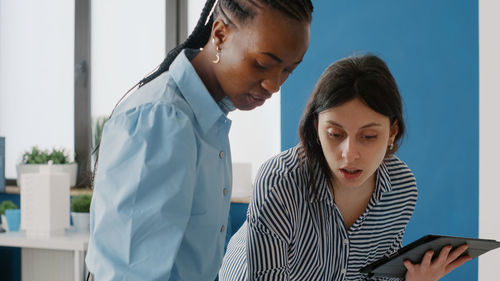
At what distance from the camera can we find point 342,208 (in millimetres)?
1349

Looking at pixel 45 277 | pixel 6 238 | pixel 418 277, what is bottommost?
pixel 45 277

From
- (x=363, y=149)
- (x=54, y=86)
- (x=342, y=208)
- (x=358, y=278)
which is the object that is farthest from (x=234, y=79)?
(x=54, y=86)

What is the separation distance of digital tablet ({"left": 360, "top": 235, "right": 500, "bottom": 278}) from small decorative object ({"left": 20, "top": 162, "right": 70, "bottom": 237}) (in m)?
1.75

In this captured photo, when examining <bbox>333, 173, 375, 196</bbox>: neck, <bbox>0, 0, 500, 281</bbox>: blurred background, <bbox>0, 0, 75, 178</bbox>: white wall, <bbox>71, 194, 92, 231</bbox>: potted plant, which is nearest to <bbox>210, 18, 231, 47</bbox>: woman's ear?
<bbox>333, 173, 375, 196</bbox>: neck

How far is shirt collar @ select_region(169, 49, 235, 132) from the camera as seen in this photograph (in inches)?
31.8

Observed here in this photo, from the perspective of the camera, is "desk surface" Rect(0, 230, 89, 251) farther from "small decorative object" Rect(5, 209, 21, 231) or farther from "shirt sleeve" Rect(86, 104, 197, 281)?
"shirt sleeve" Rect(86, 104, 197, 281)

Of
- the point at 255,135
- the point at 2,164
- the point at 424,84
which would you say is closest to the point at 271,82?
the point at 424,84

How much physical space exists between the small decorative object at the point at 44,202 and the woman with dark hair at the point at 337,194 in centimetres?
145

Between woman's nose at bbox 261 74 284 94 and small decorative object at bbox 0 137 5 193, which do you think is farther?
small decorative object at bbox 0 137 5 193

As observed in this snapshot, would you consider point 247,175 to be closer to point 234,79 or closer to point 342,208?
point 342,208

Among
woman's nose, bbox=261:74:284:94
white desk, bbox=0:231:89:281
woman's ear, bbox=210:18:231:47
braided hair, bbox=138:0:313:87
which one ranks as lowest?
white desk, bbox=0:231:89:281

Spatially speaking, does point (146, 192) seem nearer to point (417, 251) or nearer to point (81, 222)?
point (417, 251)

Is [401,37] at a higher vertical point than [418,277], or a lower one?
higher

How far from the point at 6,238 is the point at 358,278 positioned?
6.25 ft
